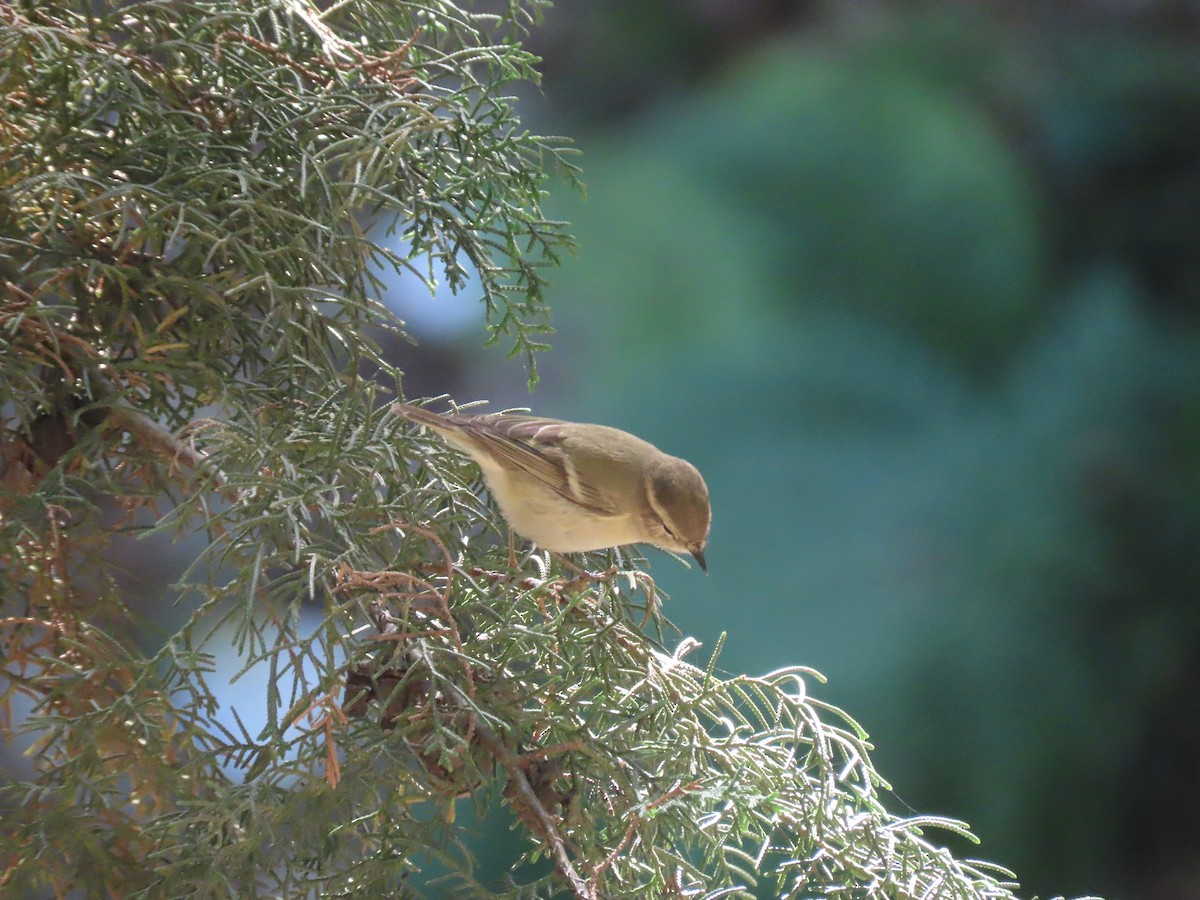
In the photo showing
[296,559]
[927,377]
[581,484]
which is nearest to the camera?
[296,559]

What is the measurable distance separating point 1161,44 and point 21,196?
2091 mm

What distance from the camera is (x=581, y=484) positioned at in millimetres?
757

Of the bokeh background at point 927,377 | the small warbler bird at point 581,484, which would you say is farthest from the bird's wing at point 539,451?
the bokeh background at point 927,377

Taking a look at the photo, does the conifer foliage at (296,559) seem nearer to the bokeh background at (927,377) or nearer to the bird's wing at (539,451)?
the bird's wing at (539,451)

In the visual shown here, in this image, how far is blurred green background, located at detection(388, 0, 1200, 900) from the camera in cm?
158

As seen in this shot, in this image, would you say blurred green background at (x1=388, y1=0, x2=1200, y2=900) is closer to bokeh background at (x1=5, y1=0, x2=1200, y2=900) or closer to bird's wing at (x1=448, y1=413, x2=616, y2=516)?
bokeh background at (x1=5, y1=0, x2=1200, y2=900)

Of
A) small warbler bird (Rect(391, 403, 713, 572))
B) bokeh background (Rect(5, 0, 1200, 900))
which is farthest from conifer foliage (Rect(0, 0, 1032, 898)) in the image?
bokeh background (Rect(5, 0, 1200, 900))

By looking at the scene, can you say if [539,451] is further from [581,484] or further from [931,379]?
[931,379]

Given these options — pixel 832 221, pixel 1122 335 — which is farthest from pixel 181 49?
pixel 1122 335

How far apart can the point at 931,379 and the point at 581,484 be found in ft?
3.68

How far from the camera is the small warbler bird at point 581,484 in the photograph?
0.65 meters

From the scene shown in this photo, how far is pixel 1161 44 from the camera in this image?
2027 millimetres

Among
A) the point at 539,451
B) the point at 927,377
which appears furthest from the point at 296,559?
the point at 927,377

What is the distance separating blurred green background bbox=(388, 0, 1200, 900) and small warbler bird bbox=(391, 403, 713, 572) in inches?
29.2
